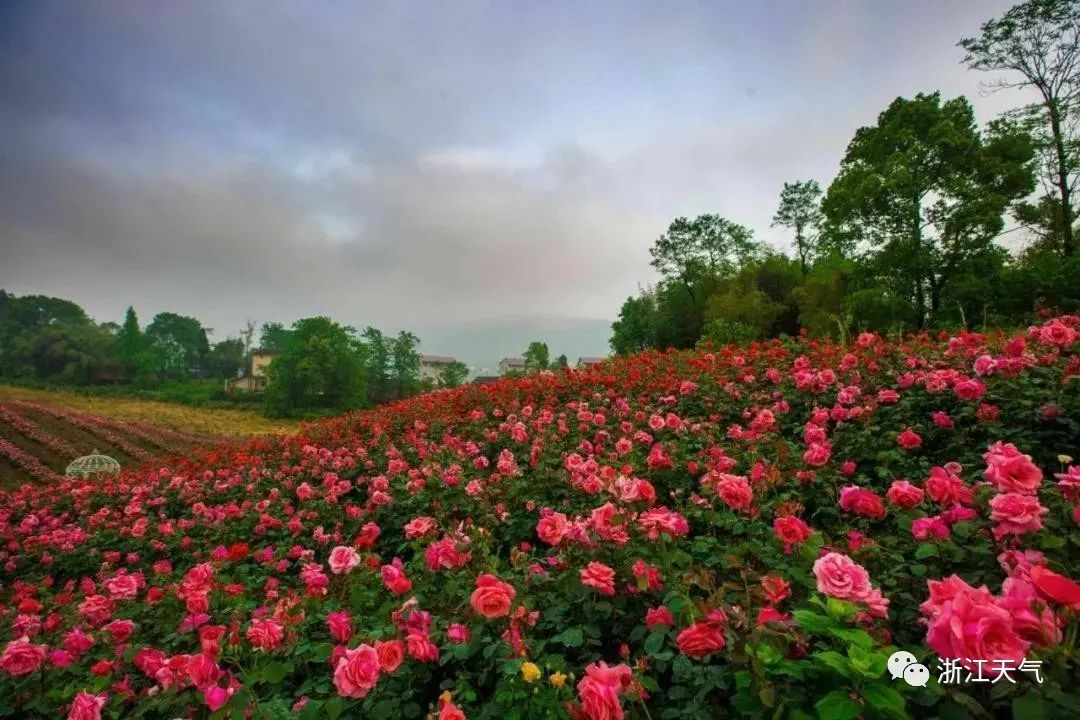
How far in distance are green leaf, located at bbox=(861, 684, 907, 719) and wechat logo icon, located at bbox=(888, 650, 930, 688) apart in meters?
0.07

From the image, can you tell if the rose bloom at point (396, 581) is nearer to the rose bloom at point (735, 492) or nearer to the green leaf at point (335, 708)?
the green leaf at point (335, 708)

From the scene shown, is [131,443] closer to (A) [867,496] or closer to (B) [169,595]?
(B) [169,595]

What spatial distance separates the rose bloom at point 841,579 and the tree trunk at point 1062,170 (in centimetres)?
2135

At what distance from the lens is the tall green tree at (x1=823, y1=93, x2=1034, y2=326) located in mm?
15602

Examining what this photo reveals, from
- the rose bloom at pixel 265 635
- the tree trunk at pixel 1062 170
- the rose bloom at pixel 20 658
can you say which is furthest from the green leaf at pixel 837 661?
the tree trunk at pixel 1062 170

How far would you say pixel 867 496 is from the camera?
5.78ft

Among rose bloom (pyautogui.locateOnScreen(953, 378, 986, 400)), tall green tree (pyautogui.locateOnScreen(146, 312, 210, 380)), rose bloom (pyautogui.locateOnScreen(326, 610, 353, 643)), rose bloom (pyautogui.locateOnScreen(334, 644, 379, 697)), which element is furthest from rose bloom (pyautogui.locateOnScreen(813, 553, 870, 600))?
tall green tree (pyautogui.locateOnScreen(146, 312, 210, 380))

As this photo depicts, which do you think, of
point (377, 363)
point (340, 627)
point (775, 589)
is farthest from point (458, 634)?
point (377, 363)

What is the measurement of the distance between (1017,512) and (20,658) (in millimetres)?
3630

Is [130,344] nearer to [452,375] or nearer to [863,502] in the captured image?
[452,375]

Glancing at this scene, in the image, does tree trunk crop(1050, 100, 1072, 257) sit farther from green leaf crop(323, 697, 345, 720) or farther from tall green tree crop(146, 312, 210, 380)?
tall green tree crop(146, 312, 210, 380)

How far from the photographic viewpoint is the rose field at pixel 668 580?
1156 millimetres

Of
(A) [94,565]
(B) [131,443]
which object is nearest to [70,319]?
(B) [131,443]

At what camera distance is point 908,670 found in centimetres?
110
